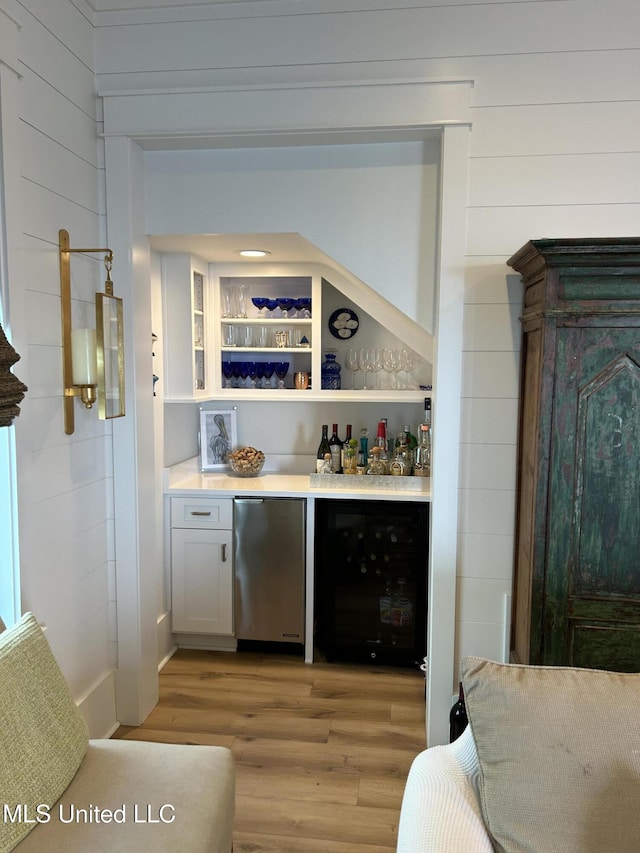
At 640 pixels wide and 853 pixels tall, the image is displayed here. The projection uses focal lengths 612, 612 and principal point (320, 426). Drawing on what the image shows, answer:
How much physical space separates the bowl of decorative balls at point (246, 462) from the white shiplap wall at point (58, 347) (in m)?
1.06

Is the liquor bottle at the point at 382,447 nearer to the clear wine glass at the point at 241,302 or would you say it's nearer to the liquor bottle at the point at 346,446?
the liquor bottle at the point at 346,446

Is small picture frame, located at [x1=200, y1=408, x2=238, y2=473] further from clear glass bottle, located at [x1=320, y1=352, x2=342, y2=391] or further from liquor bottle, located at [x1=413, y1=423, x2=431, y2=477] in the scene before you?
liquor bottle, located at [x1=413, y1=423, x2=431, y2=477]

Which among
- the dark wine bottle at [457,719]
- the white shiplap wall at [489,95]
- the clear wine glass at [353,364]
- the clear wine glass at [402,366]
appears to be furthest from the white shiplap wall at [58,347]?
the clear wine glass at [402,366]

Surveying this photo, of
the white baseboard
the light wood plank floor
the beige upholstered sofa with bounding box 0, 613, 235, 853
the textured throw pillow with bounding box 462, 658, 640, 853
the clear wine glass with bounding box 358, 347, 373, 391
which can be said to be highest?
the clear wine glass with bounding box 358, 347, 373, 391

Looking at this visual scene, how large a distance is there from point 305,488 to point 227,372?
36.9 inches

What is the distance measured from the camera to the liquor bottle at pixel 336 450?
3479mm

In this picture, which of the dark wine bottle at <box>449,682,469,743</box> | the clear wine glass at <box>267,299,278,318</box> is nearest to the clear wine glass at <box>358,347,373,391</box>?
the clear wine glass at <box>267,299,278,318</box>

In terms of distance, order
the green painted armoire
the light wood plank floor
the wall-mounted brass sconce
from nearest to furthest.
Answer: the green painted armoire
the light wood plank floor
the wall-mounted brass sconce

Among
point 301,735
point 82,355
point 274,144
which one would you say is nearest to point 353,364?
point 274,144

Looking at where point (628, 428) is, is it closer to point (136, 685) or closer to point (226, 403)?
point (136, 685)

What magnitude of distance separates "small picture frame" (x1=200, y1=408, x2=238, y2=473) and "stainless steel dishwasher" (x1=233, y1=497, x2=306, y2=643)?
22.8 inches

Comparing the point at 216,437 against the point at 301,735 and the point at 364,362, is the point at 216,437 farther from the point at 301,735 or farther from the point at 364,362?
the point at 301,735

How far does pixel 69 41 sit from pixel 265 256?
53.0 inches

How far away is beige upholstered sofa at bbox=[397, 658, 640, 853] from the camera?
121 cm
